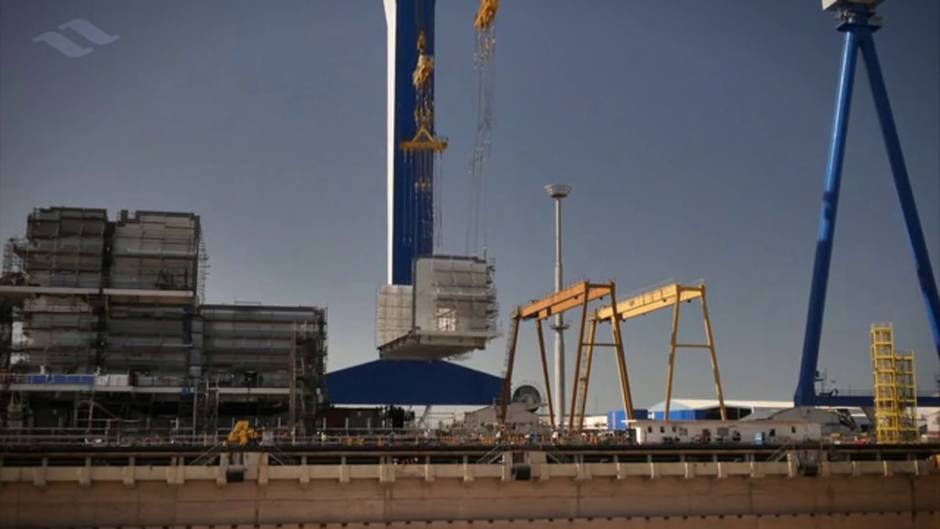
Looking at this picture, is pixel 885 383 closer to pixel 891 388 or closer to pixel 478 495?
pixel 891 388

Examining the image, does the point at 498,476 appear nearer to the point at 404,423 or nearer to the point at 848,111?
the point at 404,423

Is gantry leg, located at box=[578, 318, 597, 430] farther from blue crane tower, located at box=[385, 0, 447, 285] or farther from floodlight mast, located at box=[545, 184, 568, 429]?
blue crane tower, located at box=[385, 0, 447, 285]

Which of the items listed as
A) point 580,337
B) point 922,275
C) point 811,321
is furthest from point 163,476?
point 922,275

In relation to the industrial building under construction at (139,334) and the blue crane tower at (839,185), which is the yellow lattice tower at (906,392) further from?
the industrial building under construction at (139,334)

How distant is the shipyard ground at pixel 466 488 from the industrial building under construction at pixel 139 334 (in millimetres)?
27713

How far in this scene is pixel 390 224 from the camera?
296 ft

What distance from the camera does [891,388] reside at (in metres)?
63.0

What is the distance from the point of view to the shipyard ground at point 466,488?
37875 mm

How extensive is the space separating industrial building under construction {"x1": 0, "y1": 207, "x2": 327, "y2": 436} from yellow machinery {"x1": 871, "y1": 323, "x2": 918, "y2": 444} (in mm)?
39543

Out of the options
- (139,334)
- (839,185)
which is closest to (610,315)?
(839,185)

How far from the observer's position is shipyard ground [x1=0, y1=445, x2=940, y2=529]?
37.9 m

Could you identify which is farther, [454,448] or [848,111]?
[848,111]

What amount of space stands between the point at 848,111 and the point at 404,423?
134 ft

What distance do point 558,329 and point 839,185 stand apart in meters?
23.3
